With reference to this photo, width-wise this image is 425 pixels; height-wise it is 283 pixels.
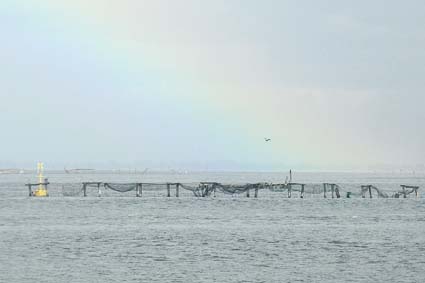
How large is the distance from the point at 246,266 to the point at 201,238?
16.1 meters

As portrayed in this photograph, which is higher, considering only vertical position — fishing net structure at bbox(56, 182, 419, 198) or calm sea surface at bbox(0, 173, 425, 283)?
fishing net structure at bbox(56, 182, 419, 198)

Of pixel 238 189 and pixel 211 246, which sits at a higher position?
pixel 238 189

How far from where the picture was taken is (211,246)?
52.4 m

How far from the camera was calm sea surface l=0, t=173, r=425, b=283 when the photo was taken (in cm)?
3950

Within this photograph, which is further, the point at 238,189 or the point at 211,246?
the point at 238,189

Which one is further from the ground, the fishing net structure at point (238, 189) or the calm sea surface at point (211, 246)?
the fishing net structure at point (238, 189)

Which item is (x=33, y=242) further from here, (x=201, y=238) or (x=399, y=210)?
(x=399, y=210)

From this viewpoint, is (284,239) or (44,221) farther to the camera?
(44,221)

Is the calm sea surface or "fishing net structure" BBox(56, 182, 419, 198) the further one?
"fishing net structure" BBox(56, 182, 419, 198)

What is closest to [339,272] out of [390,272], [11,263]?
[390,272]

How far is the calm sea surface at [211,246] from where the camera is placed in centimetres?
3950

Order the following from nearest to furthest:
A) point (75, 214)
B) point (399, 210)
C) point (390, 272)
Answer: point (390, 272) → point (75, 214) → point (399, 210)

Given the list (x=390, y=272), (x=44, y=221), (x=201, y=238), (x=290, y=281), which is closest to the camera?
(x=290, y=281)

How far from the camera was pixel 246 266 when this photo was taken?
Result: 4231 cm
